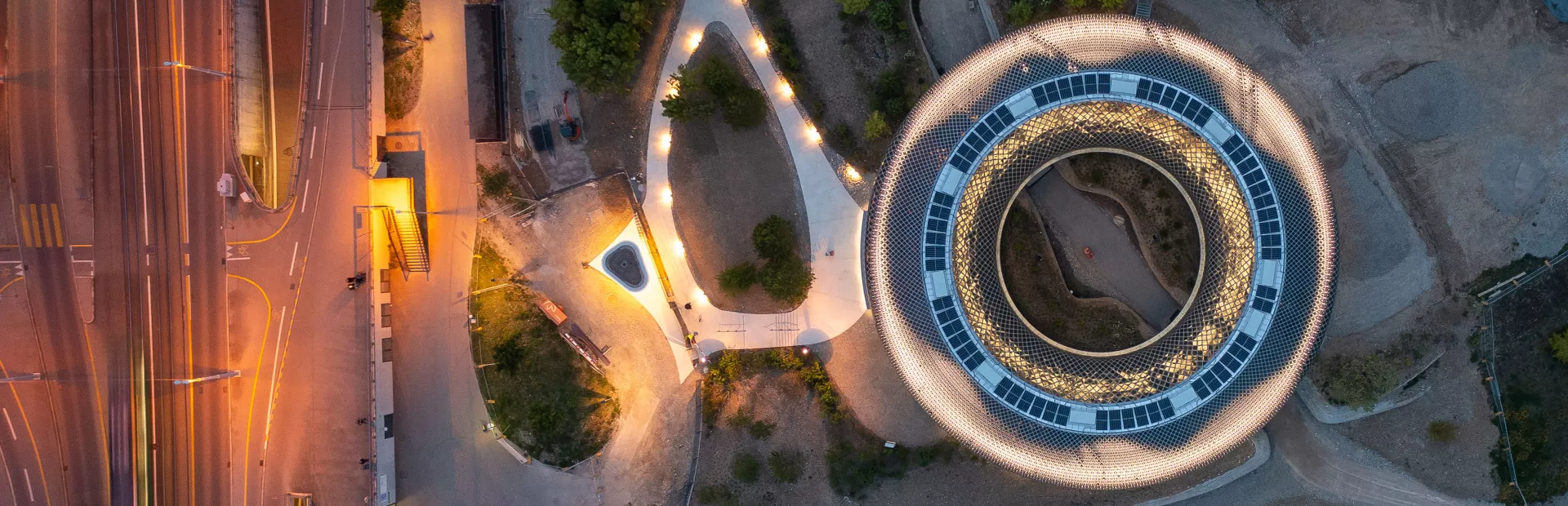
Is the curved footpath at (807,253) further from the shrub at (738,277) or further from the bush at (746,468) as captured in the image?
the bush at (746,468)

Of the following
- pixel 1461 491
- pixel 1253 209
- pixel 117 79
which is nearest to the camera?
pixel 1253 209

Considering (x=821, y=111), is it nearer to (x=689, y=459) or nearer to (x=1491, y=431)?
(x=689, y=459)

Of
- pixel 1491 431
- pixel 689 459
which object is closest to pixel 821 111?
pixel 689 459

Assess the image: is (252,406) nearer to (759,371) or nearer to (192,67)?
(192,67)

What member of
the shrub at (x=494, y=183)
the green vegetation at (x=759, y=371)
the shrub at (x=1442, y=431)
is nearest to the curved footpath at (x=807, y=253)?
the green vegetation at (x=759, y=371)

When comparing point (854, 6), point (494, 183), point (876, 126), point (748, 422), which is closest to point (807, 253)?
point (876, 126)

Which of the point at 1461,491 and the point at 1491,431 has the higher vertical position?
the point at 1491,431
